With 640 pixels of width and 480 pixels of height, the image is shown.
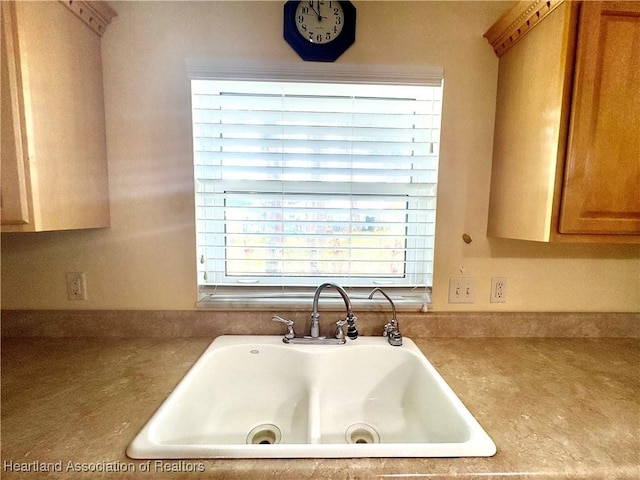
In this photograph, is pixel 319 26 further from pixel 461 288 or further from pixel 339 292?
pixel 461 288

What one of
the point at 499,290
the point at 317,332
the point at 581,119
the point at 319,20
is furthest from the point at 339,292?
the point at 319,20

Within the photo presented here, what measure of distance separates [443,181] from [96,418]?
4.45ft

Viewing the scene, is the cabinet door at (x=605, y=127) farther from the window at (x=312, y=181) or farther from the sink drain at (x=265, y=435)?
the sink drain at (x=265, y=435)

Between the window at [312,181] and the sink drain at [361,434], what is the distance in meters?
0.53

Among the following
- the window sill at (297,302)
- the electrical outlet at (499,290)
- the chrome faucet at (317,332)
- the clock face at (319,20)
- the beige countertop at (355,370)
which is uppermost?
the clock face at (319,20)

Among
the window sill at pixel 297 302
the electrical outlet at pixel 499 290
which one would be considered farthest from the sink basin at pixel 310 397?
the electrical outlet at pixel 499 290

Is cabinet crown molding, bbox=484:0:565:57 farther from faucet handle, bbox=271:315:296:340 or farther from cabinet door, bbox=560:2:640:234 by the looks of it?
faucet handle, bbox=271:315:296:340

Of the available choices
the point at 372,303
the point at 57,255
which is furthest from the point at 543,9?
the point at 57,255

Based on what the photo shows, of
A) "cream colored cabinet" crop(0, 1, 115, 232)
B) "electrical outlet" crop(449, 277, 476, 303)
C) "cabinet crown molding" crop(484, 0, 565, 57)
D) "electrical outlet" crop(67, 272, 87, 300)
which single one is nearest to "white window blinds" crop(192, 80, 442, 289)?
"electrical outlet" crop(449, 277, 476, 303)

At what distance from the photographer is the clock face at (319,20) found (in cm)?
106

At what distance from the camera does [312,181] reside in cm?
118

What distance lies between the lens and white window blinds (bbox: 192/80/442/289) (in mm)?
1151

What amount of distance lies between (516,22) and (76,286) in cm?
192

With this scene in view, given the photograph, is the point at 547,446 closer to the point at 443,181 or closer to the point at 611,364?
the point at 611,364
